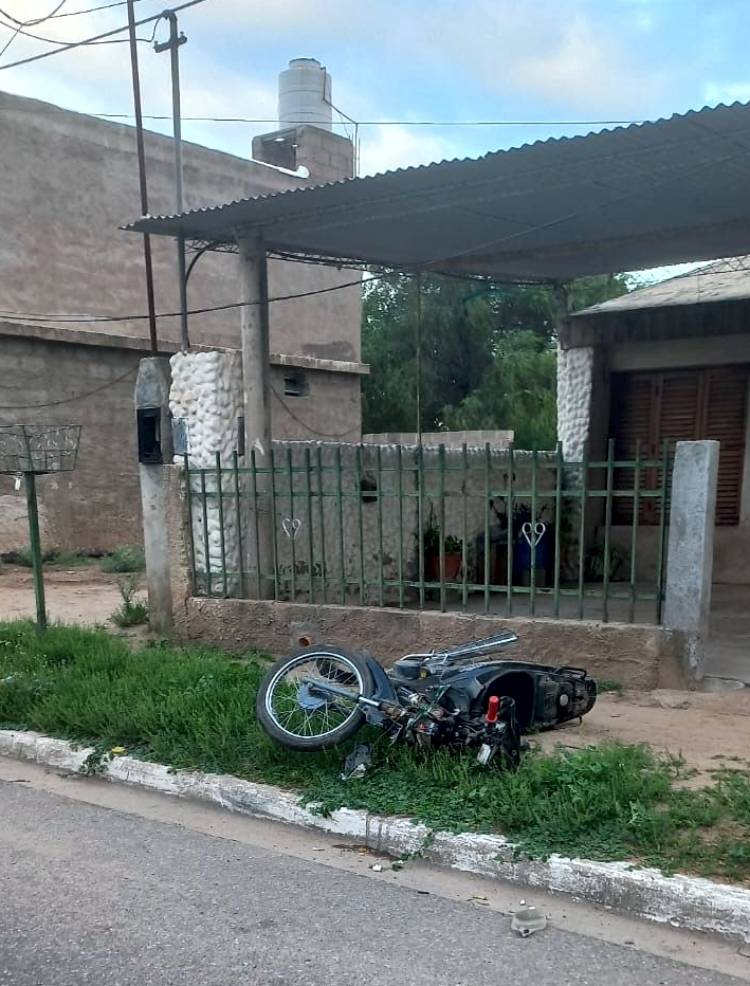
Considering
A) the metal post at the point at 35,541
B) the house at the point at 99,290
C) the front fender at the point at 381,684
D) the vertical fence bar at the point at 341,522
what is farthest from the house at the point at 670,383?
the metal post at the point at 35,541

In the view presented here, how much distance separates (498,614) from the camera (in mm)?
6672

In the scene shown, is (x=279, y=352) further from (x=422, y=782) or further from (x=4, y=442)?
(x=422, y=782)

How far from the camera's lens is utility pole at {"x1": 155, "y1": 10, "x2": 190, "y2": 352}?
779 cm

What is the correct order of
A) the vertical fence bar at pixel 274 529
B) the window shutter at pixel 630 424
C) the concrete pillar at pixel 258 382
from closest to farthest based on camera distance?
the vertical fence bar at pixel 274 529 → the concrete pillar at pixel 258 382 → the window shutter at pixel 630 424

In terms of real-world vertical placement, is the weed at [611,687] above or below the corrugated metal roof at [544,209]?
below

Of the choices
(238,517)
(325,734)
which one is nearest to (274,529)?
(238,517)

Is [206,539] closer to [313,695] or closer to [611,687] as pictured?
[313,695]

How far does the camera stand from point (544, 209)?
23.8ft

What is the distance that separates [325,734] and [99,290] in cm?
1291

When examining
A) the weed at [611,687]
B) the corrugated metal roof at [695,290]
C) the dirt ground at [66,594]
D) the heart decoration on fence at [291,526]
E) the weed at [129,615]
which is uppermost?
the corrugated metal roof at [695,290]

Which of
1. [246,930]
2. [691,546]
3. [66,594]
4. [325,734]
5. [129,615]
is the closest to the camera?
[246,930]

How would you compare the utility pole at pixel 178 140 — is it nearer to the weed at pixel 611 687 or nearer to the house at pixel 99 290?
the house at pixel 99 290

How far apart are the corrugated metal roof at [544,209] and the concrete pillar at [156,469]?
1374 mm

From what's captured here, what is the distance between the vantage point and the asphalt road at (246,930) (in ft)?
9.75
